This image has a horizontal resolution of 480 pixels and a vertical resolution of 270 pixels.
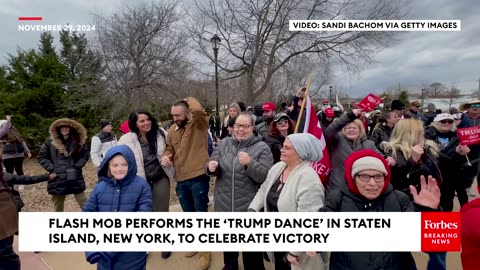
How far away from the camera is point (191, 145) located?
3055mm

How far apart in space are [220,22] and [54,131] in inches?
346

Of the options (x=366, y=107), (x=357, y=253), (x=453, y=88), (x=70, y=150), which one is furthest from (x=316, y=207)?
(x=453, y=88)

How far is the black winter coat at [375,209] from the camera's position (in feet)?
5.94

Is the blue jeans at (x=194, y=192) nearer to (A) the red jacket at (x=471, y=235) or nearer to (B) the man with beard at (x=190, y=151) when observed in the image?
(B) the man with beard at (x=190, y=151)

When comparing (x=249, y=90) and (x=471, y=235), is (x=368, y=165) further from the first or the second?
(x=249, y=90)

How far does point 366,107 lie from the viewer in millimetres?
4223

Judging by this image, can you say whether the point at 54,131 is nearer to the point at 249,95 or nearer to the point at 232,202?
the point at 232,202

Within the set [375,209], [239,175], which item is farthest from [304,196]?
[239,175]

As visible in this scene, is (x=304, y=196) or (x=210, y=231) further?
(x=210, y=231)

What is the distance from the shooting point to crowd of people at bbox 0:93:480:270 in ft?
6.05

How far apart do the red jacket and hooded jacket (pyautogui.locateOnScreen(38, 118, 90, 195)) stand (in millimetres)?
4357

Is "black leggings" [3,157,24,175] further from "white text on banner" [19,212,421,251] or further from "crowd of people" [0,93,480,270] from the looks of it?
"white text on banner" [19,212,421,251]

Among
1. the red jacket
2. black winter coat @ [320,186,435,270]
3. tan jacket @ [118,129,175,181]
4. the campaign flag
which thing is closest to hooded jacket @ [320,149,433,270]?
black winter coat @ [320,186,435,270]

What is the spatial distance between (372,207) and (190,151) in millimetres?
1942
